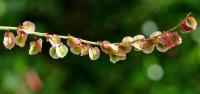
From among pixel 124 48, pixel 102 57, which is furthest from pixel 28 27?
pixel 102 57

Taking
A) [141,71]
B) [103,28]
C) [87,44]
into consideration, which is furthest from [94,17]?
[87,44]

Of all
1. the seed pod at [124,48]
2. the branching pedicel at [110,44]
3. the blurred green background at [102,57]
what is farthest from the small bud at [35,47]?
the blurred green background at [102,57]

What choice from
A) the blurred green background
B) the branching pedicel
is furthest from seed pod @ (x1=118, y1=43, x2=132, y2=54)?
the blurred green background

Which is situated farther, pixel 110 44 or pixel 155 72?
pixel 155 72

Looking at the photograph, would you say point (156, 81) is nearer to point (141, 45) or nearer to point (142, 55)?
point (142, 55)

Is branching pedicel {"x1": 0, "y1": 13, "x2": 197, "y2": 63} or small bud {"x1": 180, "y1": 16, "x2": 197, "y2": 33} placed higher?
small bud {"x1": 180, "y1": 16, "x2": 197, "y2": 33}

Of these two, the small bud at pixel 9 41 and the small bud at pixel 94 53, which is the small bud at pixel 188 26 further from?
the small bud at pixel 9 41

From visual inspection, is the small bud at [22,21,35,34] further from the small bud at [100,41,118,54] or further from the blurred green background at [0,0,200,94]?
the blurred green background at [0,0,200,94]

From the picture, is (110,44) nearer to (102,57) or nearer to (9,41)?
(9,41)
